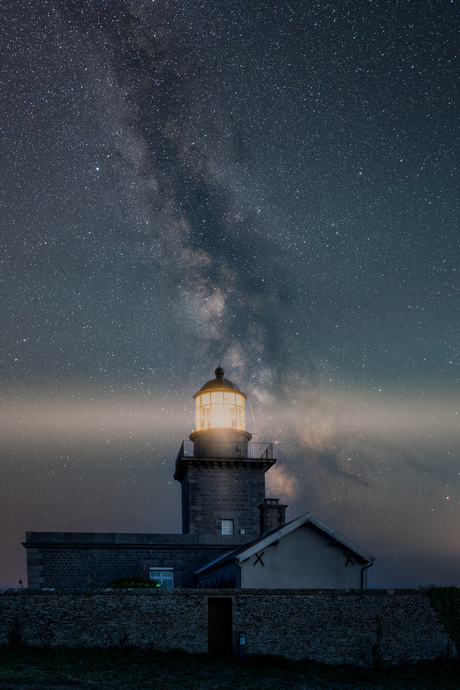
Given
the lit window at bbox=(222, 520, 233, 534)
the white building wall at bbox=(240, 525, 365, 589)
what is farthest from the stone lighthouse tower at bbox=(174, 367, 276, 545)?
the white building wall at bbox=(240, 525, 365, 589)

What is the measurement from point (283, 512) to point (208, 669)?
39.5 feet

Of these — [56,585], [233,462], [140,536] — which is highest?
[233,462]

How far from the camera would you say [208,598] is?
49.9ft

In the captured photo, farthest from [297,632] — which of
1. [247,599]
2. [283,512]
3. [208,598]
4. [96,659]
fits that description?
[283,512]

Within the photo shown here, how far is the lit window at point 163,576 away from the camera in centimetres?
2508

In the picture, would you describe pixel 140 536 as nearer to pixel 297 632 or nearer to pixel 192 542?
pixel 192 542

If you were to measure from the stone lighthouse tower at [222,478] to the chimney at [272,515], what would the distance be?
2.87 meters

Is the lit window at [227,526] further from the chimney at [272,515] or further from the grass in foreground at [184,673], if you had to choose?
the grass in foreground at [184,673]

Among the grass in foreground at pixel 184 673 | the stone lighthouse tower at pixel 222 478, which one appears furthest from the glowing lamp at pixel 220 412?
the grass in foreground at pixel 184 673

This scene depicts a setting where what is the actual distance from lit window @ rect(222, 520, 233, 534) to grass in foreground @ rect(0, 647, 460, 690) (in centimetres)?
1393

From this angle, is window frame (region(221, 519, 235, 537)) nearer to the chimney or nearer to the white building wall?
the chimney

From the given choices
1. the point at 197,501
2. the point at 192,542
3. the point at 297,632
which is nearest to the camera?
the point at 297,632

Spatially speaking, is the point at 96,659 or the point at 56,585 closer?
the point at 96,659

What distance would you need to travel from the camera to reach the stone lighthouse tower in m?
28.7
